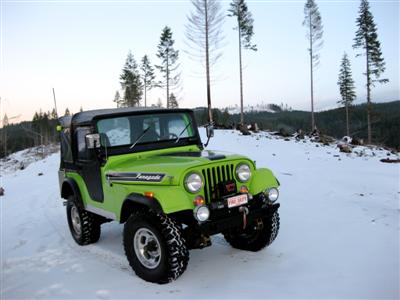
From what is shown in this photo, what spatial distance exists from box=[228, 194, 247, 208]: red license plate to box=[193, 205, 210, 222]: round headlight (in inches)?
15.6

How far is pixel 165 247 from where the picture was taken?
4.49 metres

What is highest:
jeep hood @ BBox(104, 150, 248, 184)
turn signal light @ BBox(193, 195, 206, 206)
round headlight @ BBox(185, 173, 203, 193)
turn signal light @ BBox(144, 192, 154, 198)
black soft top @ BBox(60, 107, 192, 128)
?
black soft top @ BBox(60, 107, 192, 128)

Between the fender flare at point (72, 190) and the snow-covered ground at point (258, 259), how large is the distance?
2.68ft

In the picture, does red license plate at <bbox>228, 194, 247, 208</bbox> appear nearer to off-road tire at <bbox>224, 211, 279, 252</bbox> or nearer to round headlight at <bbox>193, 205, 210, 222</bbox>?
round headlight at <bbox>193, 205, 210, 222</bbox>

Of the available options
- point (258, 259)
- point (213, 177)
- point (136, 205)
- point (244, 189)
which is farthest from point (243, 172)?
point (136, 205)

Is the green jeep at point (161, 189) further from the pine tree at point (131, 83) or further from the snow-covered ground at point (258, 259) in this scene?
the pine tree at point (131, 83)

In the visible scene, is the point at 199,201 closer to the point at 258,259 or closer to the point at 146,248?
the point at 146,248

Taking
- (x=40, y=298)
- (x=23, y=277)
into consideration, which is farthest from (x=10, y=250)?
(x=40, y=298)

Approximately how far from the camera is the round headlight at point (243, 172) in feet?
16.5

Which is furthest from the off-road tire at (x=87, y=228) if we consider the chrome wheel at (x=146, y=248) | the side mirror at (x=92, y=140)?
Answer: the chrome wheel at (x=146, y=248)

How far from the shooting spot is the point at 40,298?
14.9 ft

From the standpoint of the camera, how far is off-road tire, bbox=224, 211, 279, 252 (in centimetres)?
554

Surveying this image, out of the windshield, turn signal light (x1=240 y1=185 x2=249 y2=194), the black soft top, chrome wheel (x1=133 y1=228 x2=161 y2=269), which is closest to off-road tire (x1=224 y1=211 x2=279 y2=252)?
turn signal light (x1=240 y1=185 x2=249 y2=194)

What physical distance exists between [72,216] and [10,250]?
1.21 m
